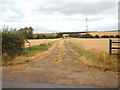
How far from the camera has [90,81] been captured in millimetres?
5277

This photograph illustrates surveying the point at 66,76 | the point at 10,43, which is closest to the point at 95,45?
the point at 10,43

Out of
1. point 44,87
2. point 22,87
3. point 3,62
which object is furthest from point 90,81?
point 3,62

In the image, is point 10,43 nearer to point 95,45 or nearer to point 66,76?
point 66,76

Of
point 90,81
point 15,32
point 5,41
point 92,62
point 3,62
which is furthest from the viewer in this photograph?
point 15,32

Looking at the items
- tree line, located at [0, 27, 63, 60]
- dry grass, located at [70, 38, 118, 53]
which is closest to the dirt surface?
tree line, located at [0, 27, 63, 60]

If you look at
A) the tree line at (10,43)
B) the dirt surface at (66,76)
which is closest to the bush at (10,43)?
the tree line at (10,43)

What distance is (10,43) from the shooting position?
10.9 meters

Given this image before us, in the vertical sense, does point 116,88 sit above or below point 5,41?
below

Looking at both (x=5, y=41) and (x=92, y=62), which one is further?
(x=5, y=41)

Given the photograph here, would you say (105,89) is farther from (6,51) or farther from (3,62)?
(6,51)

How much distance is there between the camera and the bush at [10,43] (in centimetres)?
1077

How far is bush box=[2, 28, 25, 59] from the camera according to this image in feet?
35.3

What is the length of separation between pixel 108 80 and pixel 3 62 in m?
7.78

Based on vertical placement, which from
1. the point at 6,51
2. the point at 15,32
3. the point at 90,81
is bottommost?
the point at 90,81
